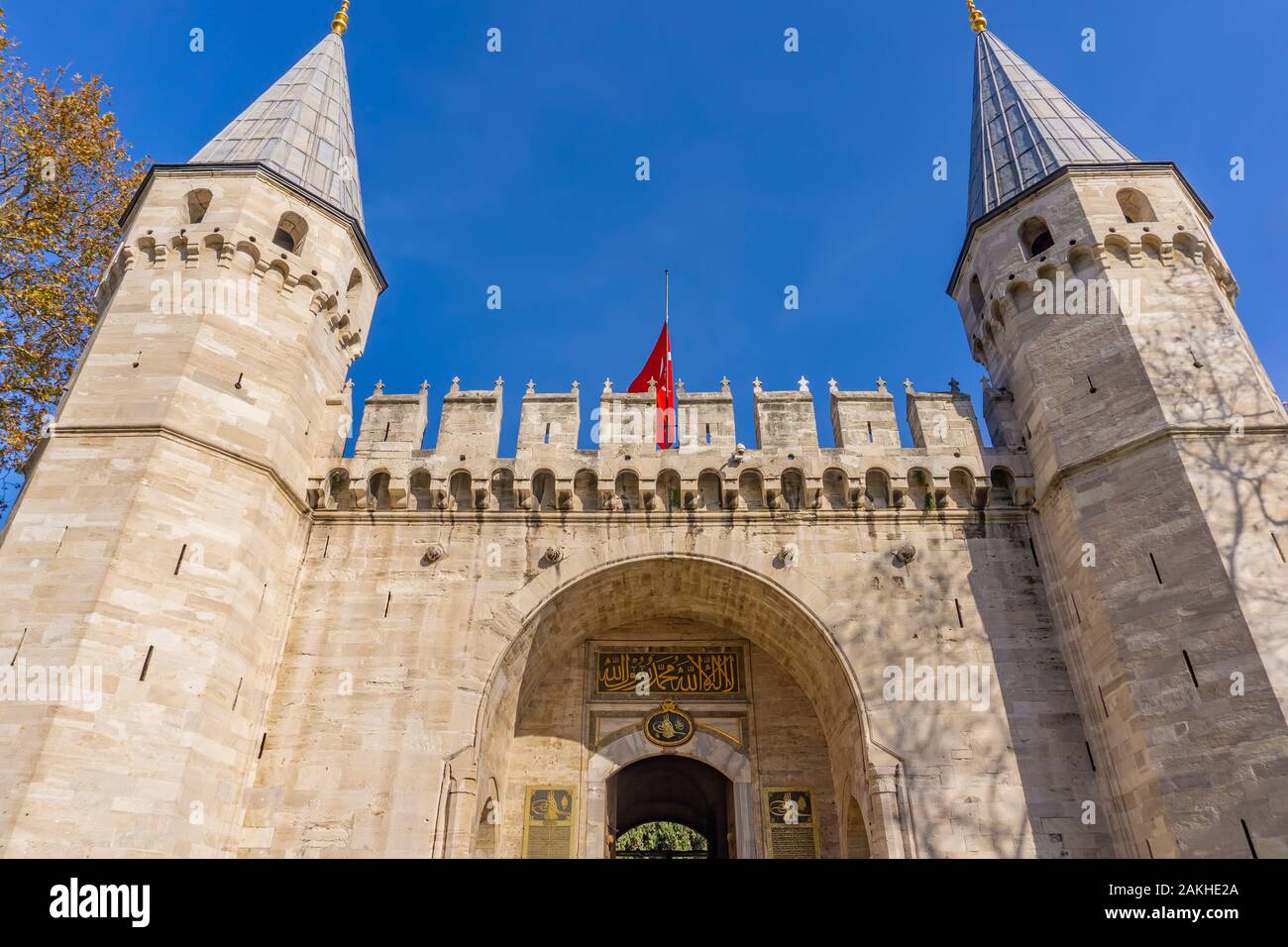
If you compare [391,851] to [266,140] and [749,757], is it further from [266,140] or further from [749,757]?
[266,140]

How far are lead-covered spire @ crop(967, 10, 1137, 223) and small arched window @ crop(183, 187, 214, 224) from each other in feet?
46.5

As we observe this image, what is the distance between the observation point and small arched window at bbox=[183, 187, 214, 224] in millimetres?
14211

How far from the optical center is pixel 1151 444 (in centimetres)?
1168

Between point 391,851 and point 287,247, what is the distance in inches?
428

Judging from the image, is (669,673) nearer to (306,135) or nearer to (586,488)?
(586,488)

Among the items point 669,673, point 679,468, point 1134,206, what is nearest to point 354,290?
point 679,468

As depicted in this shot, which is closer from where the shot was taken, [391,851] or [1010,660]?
[391,851]

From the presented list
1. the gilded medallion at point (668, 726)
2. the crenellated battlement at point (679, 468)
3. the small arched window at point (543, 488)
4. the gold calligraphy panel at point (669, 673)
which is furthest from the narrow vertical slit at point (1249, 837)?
the small arched window at point (543, 488)

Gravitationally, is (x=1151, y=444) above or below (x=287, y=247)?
below

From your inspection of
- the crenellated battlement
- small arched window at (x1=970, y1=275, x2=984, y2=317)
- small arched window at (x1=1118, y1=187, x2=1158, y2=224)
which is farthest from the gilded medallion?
small arched window at (x1=1118, y1=187, x2=1158, y2=224)

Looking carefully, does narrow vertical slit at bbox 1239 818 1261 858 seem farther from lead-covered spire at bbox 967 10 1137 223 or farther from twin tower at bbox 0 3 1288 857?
lead-covered spire at bbox 967 10 1137 223

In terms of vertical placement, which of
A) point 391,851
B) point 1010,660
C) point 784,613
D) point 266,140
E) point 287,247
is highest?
point 266,140
